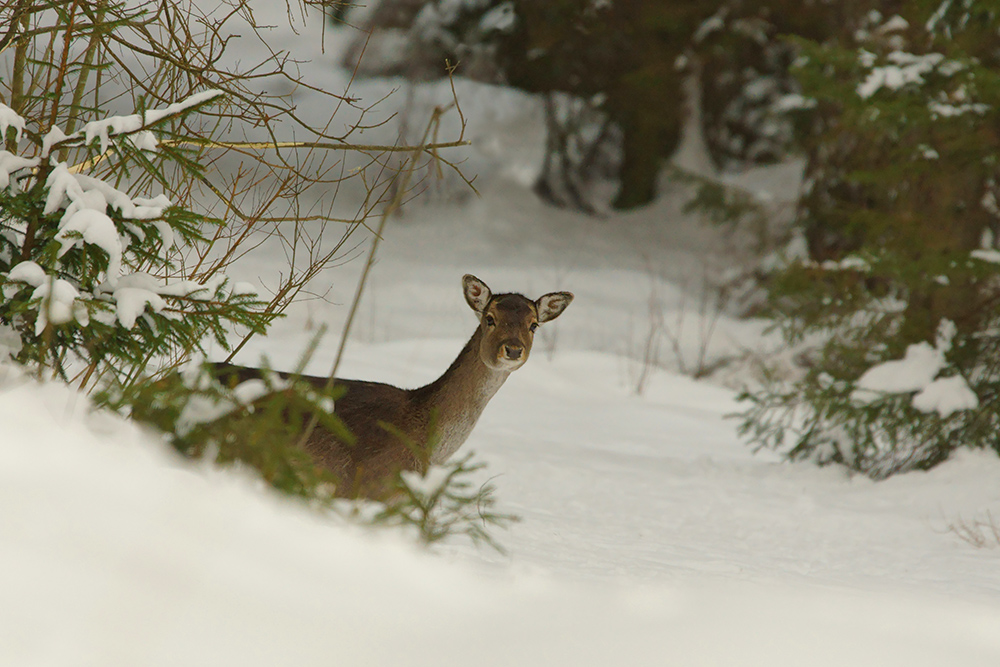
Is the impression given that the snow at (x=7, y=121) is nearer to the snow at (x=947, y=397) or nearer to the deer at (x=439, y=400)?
the deer at (x=439, y=400)

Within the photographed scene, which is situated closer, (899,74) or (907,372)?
(907,372)

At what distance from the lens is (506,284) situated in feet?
58.2

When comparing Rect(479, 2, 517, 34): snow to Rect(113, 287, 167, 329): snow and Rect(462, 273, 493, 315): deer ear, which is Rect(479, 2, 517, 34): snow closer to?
Rect(462, 273, 493, 315): deer ear

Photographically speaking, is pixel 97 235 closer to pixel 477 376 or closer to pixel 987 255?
pixel 477 376

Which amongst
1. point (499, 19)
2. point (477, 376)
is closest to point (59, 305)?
point (477, 376)

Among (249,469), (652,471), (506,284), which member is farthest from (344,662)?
(506,284)

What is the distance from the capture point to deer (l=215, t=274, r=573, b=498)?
4527 millimetres

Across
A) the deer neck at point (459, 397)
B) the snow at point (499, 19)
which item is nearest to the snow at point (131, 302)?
the deer neck at point (459, 397)

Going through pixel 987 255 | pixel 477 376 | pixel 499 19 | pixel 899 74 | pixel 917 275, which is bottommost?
pixel 477 376

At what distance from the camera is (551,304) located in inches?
197

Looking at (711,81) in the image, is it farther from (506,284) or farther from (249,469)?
(249,469)

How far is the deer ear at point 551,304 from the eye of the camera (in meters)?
4.96

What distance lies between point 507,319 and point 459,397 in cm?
43

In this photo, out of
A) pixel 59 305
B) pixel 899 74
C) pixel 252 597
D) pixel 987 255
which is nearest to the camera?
pixel 252 597
